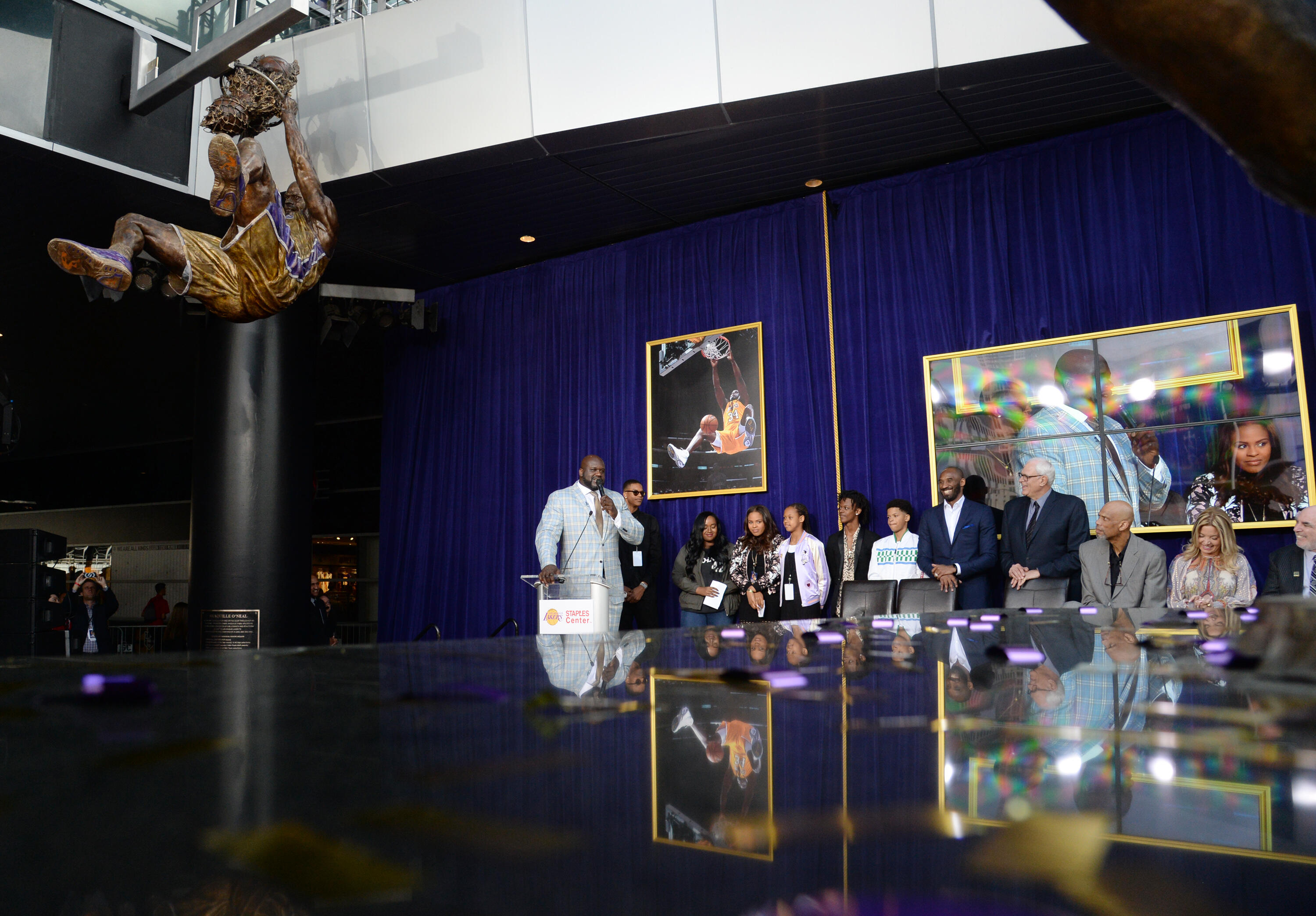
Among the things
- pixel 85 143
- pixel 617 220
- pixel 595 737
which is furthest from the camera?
pixel 617 220

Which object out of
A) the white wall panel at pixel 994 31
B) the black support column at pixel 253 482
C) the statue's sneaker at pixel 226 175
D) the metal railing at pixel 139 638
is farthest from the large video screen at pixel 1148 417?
the metal railing at pixel 139 638

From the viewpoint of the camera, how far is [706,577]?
7102mm

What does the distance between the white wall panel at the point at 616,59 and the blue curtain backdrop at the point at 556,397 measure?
1.92 metres

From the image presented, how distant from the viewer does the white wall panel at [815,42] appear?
5461mm

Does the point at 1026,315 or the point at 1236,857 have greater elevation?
the point at 1026,315

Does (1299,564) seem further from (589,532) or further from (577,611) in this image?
(589,532)

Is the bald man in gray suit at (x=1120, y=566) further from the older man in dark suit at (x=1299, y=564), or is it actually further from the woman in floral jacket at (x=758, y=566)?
the woman in floral jacket at (x=758, y=566)

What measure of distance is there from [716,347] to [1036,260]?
98.1 inches

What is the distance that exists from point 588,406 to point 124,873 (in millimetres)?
8127

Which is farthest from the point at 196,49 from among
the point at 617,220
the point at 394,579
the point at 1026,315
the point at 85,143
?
the point at 1026,315

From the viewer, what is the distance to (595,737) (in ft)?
2.00

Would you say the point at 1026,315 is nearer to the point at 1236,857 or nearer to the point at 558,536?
the point at 558,536

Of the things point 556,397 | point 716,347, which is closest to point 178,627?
point 556,397

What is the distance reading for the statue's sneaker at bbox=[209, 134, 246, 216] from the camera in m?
5.44
